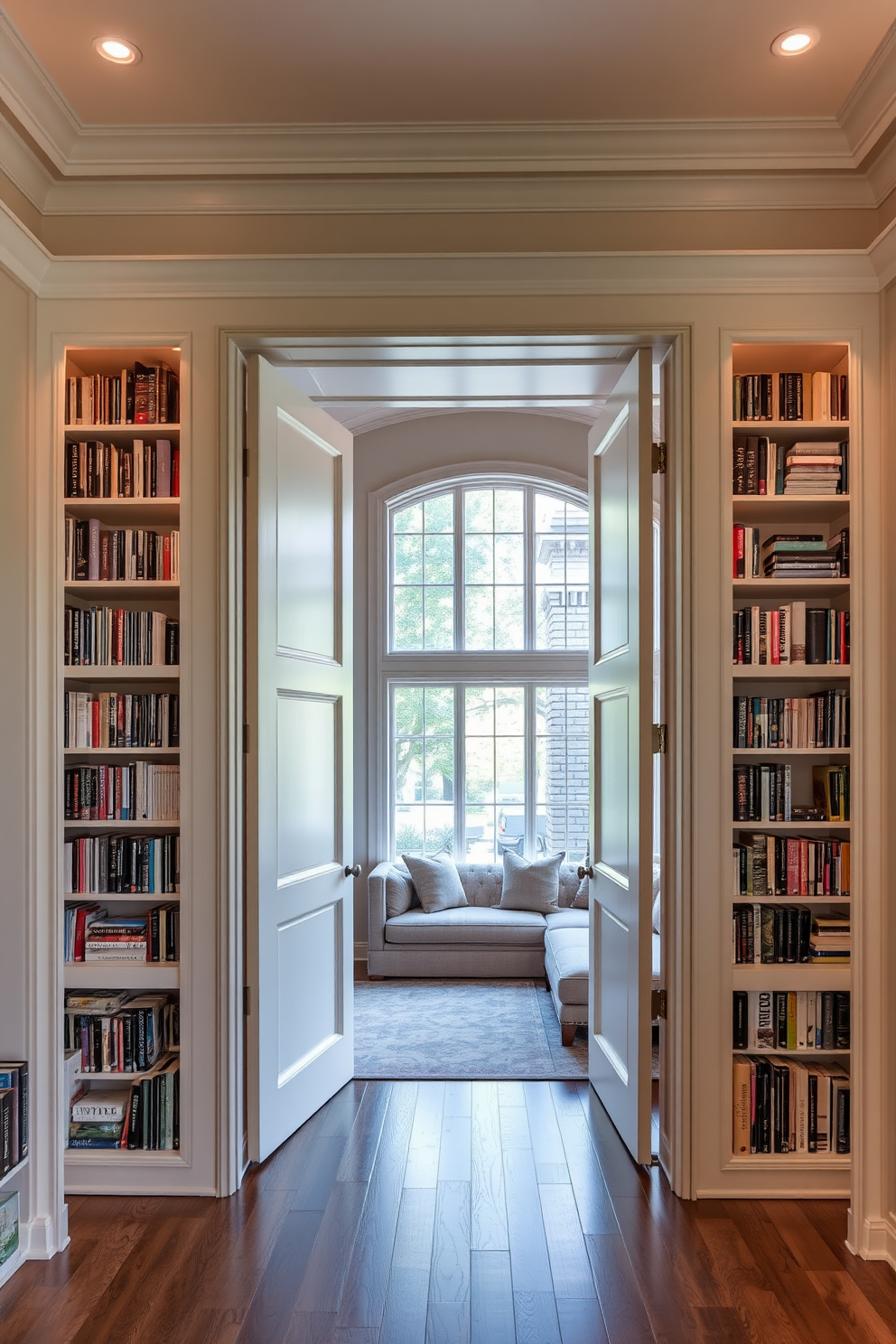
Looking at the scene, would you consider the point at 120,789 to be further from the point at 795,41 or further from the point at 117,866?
the point at 795,41

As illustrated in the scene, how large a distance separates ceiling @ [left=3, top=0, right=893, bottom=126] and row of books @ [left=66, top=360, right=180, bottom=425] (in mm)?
731

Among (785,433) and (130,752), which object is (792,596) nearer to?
(785,433)

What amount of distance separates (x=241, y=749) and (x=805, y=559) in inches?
74.7

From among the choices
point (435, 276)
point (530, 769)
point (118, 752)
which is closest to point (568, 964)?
point (530, 769)

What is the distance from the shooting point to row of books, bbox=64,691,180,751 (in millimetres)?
3041

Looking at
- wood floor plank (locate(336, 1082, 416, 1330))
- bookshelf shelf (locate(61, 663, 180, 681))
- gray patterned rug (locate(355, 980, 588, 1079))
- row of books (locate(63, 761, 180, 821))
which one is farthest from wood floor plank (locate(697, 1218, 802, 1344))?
bookshelf shelf (locate(61, 663, 180, 681))

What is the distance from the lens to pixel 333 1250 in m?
2.55

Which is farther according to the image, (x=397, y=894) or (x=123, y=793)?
(x=397, y=894)

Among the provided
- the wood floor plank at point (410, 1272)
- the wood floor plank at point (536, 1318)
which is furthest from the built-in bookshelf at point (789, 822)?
the wood floor plank at point (410, 1272)

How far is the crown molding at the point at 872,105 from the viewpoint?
248 cm

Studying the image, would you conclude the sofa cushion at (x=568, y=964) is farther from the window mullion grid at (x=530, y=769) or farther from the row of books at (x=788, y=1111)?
the row of books at (x=788, y=1111)

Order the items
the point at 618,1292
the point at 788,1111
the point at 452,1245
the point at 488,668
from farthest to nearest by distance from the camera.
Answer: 1. the point at 488,668
2. the point at 788,1111
3. the point at 452,1245
4. the point at 618,1292

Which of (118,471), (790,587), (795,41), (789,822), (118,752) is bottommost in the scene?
(789,822)

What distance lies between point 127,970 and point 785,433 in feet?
9.02
